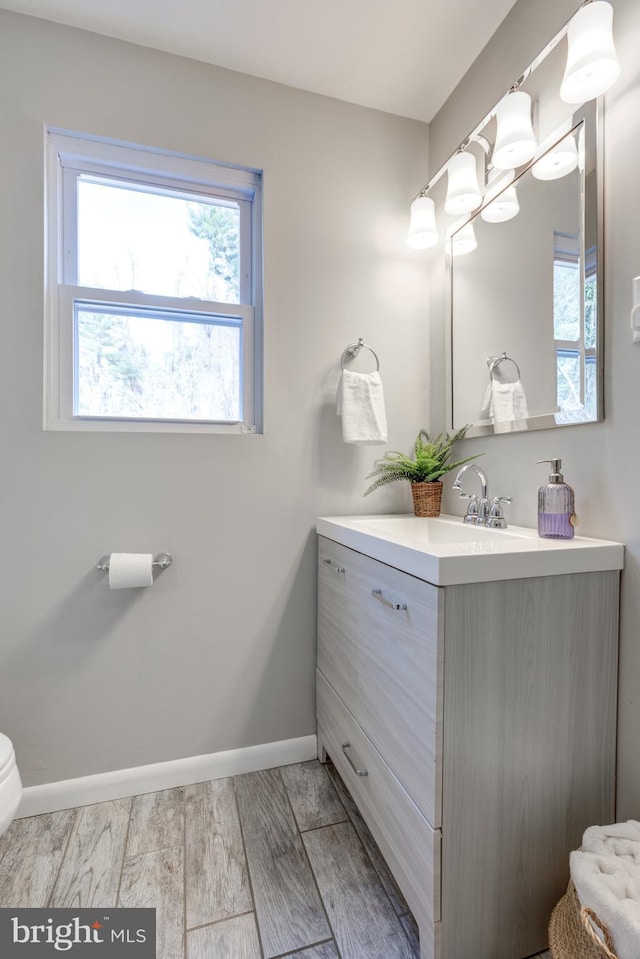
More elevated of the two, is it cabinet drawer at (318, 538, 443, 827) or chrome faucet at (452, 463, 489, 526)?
chrome faucet at (452, 463, 489, 526)

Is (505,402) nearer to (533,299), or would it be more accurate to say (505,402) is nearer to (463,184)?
(533,299)

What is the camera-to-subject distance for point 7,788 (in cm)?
106

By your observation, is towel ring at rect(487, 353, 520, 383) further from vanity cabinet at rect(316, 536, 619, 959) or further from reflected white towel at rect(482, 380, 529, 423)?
vanity cabinet at rect(316, 536, 619, 959)

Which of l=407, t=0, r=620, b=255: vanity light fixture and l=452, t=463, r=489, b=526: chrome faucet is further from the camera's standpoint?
l=452, t=463, r=489, b=526: chrome faucet

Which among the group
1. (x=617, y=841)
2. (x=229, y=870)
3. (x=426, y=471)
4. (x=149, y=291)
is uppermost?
(x=149, y=291)

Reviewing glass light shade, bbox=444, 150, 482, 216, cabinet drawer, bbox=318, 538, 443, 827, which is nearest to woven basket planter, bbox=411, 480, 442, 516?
cabinet drawer, bbox=318, 538, 443, 827

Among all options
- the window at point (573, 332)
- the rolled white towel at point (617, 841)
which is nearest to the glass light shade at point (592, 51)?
the window at point (573, 332)

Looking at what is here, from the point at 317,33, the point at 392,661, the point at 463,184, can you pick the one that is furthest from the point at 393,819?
the point at 317,33

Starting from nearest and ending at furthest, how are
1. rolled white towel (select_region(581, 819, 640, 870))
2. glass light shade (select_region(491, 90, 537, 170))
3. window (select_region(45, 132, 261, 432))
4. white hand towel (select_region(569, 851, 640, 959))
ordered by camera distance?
1. white hand towel (select_region(569, 851, 640, 959))
2. rolled white towel (select_region(581, 819, 640, 870))
3. glass light shade (select_region(491, 90, 537, 170))
4. window (select_region(45, 132, 261, 432))

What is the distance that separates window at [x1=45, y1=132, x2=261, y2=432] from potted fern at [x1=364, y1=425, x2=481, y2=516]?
0.54 m

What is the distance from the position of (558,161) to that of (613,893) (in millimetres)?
1572

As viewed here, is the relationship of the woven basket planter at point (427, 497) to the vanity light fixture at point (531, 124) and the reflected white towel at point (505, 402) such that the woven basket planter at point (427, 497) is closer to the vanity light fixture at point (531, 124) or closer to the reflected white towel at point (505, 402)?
the reflected white towel at point (505, 402)

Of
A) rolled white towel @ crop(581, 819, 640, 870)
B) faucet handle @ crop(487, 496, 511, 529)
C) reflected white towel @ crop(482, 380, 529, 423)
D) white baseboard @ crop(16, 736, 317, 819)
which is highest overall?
reflected white towel @ crop(482, 380, 529, 423)

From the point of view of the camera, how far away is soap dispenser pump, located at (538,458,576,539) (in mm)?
1101
